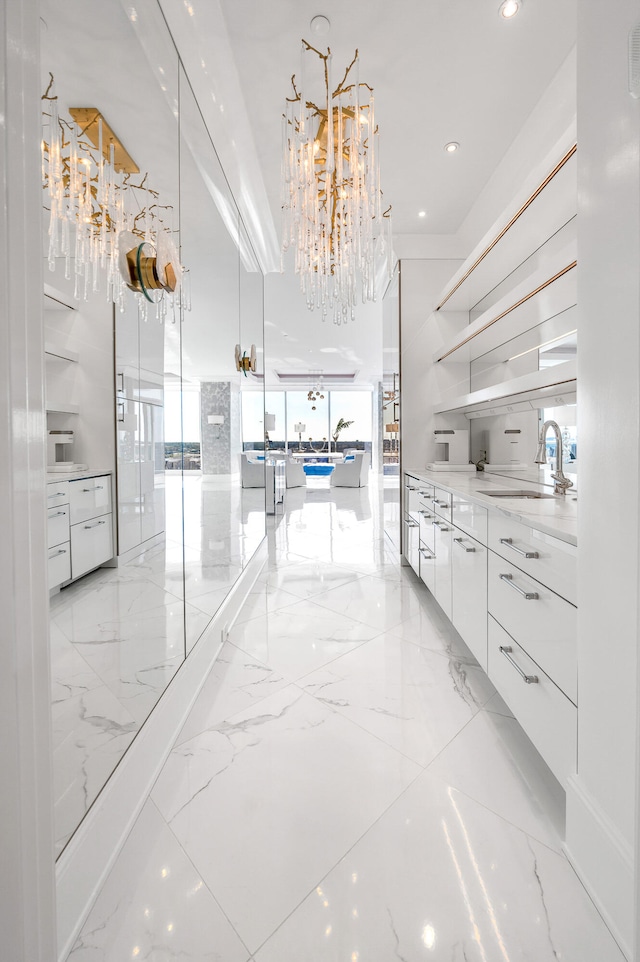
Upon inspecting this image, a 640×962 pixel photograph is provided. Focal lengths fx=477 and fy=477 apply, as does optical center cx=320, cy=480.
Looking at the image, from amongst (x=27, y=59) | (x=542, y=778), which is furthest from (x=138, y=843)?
(x=27, y=59)

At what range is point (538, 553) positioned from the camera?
152cm

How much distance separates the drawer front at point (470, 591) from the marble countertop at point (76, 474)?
1543 mm

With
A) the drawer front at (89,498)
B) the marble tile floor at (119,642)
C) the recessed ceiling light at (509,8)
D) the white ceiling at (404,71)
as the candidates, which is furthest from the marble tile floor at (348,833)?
the recessed ceiling light at (509,8)

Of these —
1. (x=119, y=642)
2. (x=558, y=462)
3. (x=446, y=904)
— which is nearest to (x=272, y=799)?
(x=446, y=904)

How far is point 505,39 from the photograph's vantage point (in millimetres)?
2365

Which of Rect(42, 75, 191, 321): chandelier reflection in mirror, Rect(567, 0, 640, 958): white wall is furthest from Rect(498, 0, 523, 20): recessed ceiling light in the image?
Rect(42, 75, 191, 321): chandelier reflection in mirror

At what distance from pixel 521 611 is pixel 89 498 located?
141 centimetres

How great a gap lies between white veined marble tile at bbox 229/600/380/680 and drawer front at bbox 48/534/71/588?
57.3 inches

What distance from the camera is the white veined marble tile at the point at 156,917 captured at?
3.35 feet

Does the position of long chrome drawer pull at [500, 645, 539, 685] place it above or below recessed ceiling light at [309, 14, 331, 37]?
below

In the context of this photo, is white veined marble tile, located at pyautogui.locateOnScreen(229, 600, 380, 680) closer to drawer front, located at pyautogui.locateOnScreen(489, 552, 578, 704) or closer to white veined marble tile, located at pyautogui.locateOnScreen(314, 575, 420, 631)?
white veined marble tile, located at pyautogui.locateOnScreen(314, 575, 420, 631)

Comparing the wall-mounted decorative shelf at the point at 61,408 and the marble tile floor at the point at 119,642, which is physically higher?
the wall-mounted decorative shelf at the point at 61,408

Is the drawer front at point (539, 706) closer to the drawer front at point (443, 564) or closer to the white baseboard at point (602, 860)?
the white baseboard at point (602, 860)

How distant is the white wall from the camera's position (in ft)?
3.33
